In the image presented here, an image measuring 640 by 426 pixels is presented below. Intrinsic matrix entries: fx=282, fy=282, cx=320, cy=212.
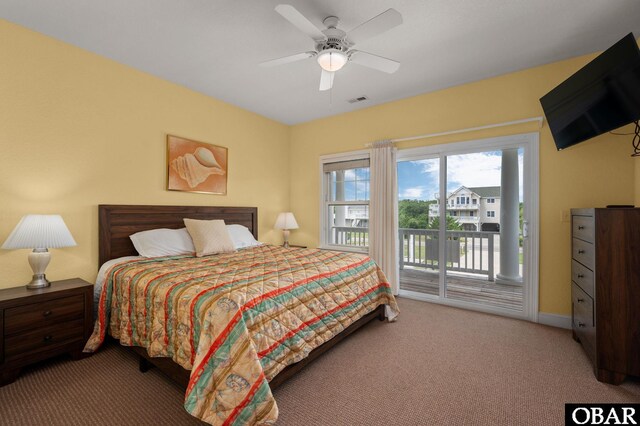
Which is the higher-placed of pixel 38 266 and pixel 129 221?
pixel 129 221

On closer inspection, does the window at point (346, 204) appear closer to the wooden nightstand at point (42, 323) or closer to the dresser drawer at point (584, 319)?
the dresser drawer at point (584, 319)

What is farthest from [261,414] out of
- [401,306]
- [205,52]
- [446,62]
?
[446,62]

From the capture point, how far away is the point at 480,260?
13.7ft

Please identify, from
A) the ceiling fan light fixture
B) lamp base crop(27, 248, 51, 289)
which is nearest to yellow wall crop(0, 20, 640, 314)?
lamp base crop(27, 248, 51, 289)

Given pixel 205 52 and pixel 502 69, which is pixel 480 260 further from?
pixel 205 52

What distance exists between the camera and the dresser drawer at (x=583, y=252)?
2152 millimetres

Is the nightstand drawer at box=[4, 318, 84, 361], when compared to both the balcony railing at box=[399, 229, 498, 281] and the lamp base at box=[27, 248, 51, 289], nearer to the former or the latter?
the lamp base at box=[27, 248, 51, 289]

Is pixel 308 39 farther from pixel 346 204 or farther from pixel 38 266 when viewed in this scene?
pixel 38 266

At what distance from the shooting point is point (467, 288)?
13.3 ft

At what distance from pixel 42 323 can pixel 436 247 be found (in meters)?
4.50

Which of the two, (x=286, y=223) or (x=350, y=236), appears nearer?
(x=286, y=223)

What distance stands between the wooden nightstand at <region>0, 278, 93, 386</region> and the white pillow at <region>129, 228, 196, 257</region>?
586 mm

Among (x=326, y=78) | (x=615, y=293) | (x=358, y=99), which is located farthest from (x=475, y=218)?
(x=326, y=78)

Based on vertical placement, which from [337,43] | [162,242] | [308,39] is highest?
[308,39]
